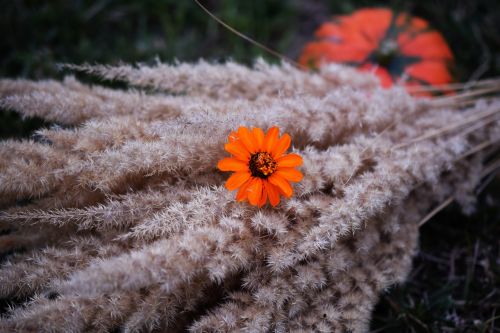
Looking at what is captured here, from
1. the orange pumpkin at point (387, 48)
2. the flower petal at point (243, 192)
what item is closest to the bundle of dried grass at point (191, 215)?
the flower petal at point (243, 192)

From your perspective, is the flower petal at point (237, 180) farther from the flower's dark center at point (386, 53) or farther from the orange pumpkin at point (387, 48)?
the flower's dark center at point (386, 53)

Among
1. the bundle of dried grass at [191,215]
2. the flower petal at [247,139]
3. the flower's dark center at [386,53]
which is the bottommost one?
the bundle of dried grass at [191,215]

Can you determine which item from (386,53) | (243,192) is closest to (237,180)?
(243,192)

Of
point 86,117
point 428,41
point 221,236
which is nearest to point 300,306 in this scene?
point 221,236

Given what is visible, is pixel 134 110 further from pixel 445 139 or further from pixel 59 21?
pixel 59 21

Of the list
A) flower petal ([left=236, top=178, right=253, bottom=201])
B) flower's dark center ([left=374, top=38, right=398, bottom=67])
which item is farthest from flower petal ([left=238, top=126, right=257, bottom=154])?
flower's dark center ([left=374, top=38, right=398, bottom=67])
